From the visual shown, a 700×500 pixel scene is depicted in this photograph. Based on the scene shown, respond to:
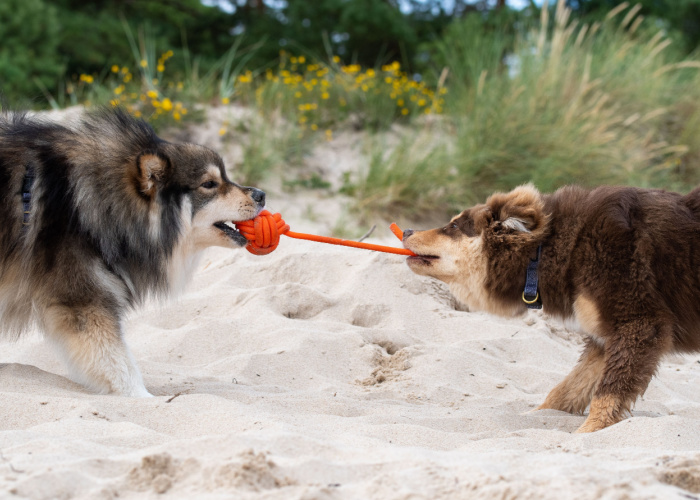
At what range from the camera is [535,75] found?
32.1 feet

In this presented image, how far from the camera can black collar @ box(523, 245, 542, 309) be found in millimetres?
4090

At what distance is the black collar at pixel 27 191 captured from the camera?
3914 mm

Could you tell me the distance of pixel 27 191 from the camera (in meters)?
3.94

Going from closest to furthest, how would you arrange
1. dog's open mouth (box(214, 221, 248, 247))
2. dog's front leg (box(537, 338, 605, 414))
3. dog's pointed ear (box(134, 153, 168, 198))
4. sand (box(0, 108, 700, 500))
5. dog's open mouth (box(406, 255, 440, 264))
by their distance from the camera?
1. sand (box(0, 108, 700, 500))
2. dog's pointed ear (box(134, 153, 168, 198))
3. dog's front leg (box(537, 338, 605, 414))
4. dog's open mouth (box(214, 221, 248, 247))
5. dog's open mouth (box(406, 255, 440, 264))

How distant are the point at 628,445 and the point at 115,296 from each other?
281 centimetres

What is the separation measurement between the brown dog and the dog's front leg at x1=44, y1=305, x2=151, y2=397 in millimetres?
2041

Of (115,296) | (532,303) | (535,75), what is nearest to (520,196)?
(532,303)

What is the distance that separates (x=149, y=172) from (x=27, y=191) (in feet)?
2.16

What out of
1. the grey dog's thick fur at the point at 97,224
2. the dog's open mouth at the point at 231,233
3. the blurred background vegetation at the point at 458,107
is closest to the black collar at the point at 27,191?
the grey dog's thick fur at the point at 97,224

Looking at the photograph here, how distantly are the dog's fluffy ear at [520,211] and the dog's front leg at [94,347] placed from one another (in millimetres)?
2263

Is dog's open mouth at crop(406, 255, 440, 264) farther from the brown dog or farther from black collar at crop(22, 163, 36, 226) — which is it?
black collar at crop(22, 163, 36, 226)

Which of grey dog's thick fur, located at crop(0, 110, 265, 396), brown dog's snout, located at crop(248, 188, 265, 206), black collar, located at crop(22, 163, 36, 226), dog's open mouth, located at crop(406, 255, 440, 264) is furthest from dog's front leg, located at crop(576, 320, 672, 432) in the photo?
black collar, located at crop(22, 163, 36, 226)

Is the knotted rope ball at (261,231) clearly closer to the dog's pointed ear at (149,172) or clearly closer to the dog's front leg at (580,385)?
the dog's pointed ear at (149,172)

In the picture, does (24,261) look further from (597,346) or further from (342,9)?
(342,9)
